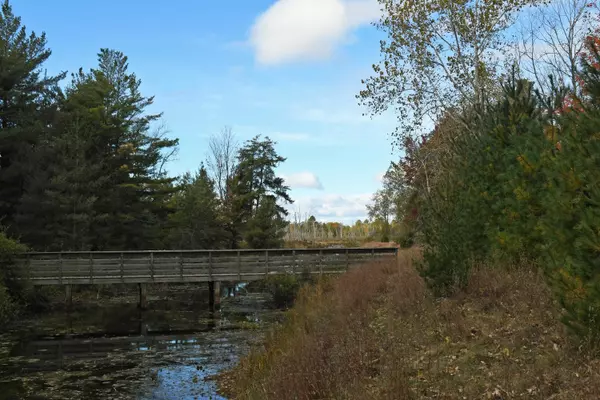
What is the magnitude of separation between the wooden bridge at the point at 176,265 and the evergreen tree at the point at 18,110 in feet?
23.7

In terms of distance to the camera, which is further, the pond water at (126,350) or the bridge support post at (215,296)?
the bridge support post at (215,296)

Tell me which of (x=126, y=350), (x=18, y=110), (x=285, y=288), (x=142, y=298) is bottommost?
(x=126, y=350)

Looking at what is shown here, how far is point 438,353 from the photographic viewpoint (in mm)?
7320

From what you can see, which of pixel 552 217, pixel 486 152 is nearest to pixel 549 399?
pixel 552 217

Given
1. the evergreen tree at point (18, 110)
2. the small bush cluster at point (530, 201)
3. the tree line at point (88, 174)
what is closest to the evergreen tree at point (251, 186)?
the tree line at point (88, 174)

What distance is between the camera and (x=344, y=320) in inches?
416

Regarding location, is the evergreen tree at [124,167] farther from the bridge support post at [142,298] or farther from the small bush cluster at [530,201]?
the small bush cluster at [530,201]

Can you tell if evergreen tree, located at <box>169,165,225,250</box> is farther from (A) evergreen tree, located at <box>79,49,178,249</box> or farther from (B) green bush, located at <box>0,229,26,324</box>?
(B) green bush, located at <box>0,229,26,324</box>

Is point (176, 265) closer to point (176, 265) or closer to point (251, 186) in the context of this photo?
point (176, 265)

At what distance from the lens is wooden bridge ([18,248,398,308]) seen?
2356 centimetres

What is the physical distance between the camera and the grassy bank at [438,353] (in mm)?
5520

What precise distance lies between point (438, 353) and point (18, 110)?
30925 millimetres

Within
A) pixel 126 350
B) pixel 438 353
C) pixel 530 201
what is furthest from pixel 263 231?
pixel 438 353

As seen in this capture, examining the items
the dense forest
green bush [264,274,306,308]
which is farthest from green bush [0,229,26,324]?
green bush [264,274,306,308]
